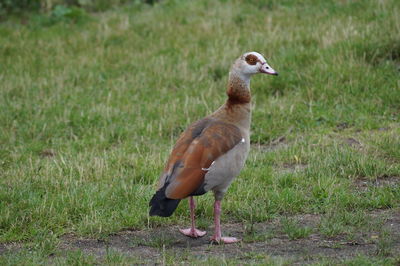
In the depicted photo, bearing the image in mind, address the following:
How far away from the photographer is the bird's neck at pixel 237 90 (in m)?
6.57

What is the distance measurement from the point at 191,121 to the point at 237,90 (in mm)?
3028

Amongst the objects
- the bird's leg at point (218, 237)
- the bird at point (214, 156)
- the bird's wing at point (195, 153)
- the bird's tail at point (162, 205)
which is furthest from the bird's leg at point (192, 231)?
the bird's tail at point (162, 205)

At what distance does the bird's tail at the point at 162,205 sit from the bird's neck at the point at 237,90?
1306 millimetres

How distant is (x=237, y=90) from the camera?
6.58 metres

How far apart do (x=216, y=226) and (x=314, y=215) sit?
3.64ft

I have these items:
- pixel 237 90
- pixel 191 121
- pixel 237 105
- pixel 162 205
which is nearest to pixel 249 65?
pixel 237 90

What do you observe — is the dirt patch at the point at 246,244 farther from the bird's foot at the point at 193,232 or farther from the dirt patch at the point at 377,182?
the dirt patch at the point at 377,182

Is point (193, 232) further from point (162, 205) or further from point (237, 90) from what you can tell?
point (237, 90)

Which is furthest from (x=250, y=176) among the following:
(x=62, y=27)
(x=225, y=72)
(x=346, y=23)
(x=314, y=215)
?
(x=62, y=27)

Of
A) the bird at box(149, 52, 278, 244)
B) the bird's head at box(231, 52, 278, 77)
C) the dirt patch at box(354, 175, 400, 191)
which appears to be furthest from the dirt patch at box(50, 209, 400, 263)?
the bird's head at box(231, 52, 278, 77)

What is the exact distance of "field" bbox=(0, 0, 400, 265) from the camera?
→ 20.1 feet

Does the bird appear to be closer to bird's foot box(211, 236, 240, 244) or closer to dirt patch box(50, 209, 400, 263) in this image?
bird's foot box(211, 236, 240, 244)

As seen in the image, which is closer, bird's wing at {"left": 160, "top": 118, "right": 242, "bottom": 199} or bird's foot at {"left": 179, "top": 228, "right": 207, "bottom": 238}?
bird's wing at {"left": 160, "top": 118, "right": 242, "bottom": 199}

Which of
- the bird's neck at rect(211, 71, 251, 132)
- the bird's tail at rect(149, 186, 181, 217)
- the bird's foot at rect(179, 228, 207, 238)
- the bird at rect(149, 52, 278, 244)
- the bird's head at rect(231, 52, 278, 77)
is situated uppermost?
the bird's head at rect(231, 52, 278, 77)
